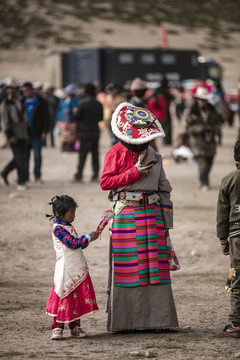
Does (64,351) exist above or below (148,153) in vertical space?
below

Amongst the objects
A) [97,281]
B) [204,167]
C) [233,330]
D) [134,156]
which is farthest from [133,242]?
[204,167]

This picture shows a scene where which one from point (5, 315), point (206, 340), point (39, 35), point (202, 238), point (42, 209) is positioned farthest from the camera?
point (39, 35)

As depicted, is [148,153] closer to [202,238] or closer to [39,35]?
[202,238]

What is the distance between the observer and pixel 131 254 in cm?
585

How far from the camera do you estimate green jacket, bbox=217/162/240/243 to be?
5.75m

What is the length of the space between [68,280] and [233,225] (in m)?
1.31

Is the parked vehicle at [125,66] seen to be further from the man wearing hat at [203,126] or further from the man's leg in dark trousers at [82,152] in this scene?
the man wearing hat at [203,126]

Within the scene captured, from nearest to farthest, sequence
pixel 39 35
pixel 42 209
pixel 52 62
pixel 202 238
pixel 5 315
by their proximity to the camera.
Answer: pixel 5 315 < pixel 202 238 < pixel 42 209 < pixel 52 62 < pixel 39 35

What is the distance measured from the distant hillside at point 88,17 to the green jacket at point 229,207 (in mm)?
78979

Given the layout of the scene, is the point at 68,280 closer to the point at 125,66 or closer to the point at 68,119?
the point at 68,119

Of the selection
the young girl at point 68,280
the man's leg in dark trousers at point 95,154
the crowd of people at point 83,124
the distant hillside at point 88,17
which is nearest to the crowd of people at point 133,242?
the young girl at point 68,280

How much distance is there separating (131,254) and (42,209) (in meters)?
6.58

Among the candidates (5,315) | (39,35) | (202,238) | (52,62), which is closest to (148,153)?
(5,315)

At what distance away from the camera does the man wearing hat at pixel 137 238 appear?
19.1ft
